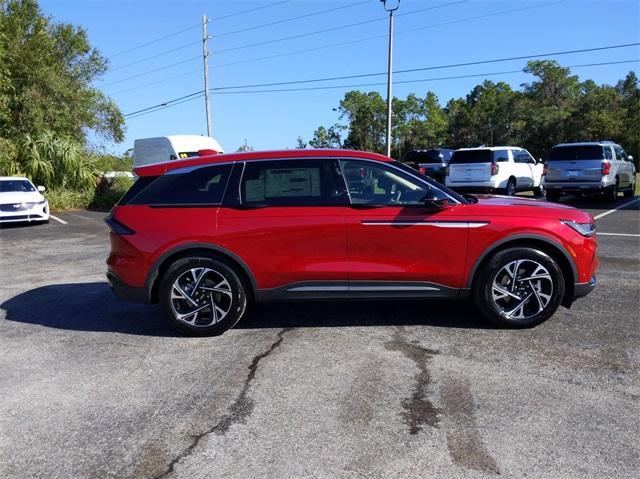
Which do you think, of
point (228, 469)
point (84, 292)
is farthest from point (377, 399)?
point (84, 292)

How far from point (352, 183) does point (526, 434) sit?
262cm

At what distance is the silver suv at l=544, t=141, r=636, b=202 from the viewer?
644 inches

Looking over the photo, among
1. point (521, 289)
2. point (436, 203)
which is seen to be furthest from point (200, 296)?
point (521, 289)

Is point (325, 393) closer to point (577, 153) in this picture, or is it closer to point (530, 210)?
point (530, 210)

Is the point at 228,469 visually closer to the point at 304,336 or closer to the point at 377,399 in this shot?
the point at 377,399

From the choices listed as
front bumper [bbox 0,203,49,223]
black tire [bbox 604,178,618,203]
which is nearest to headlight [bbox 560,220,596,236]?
black tire [bbox 604,178,618,203]

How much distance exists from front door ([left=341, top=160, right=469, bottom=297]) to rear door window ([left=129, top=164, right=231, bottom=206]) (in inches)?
47.2

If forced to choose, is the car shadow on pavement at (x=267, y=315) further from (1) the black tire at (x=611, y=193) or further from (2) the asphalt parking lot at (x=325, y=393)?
(1) the black tire at (x=611, y=193)

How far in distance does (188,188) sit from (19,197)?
12353 millimetres

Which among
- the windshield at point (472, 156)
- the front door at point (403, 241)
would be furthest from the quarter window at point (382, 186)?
the windshield at point (472, 156)

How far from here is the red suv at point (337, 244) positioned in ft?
16.3

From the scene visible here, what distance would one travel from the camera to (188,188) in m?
5.17

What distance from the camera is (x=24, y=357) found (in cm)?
468

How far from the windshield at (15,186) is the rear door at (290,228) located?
43.9 ft
